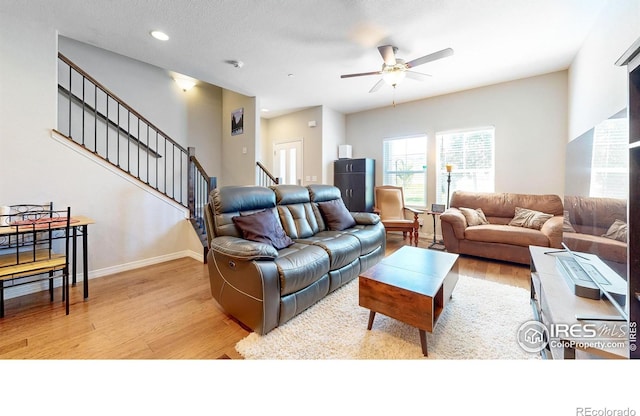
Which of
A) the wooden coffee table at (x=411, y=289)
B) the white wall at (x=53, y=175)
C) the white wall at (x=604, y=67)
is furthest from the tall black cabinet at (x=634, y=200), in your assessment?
the white wall at (x=53, y=175)

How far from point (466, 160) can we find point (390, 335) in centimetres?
382

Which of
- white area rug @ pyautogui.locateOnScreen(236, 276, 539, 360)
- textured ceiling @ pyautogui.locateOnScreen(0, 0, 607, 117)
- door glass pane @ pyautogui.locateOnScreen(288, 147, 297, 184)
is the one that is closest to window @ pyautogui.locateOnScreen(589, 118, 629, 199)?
white area rug @ pyautogui.locateOnScreen(236, 276, 539, 360)

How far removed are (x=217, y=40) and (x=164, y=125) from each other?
234 centimetres

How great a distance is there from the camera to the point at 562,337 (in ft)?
3.25

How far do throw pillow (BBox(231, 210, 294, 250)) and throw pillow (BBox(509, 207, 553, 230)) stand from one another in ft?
10.6

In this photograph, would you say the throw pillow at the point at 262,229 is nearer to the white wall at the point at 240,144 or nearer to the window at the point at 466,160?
the white wall at the point at 240,144

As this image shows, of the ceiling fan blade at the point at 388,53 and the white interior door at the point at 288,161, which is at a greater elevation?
the ceiling fan blade at the point at 388,53

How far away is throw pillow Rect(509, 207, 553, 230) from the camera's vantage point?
3.25 meters

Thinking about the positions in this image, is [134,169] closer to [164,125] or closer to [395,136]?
[164,125]

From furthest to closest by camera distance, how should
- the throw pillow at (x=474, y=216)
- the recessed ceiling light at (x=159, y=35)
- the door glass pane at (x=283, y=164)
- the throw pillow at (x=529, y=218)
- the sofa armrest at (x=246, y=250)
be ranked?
the door glass pane at (x=283, y=164), the throw pillow at (x=474, y=216), the throw pillow at (x=529, y=218), the recessed ceiling light at (x=159, y=35), the sofa armrest at (x=246, y=250)

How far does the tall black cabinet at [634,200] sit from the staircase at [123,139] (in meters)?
3.63

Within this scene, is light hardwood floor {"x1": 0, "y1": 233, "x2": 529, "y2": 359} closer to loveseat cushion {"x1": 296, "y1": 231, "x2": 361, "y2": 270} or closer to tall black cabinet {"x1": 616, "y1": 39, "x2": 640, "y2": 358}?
loveseat cushion {"x1": 296, "y1": 231, "x2": 361, "y2": 270}

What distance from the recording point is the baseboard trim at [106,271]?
7.59ft
